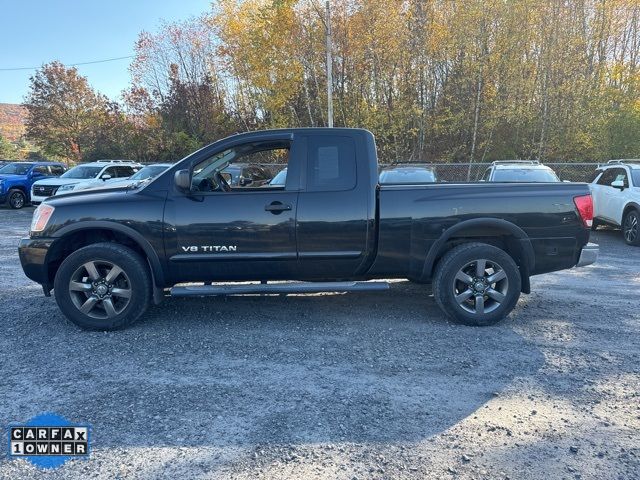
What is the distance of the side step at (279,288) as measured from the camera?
4.43 metres

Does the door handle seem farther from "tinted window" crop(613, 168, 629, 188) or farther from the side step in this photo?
"tinted window" crop(613, 168, 629, 188)

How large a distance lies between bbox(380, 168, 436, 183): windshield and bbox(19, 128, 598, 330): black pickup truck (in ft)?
14.8

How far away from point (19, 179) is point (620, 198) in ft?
62.3

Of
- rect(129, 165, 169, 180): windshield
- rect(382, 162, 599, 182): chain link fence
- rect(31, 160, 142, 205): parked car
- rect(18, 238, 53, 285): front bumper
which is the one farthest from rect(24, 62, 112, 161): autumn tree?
rect(18, 238, 53, 285): front bumper

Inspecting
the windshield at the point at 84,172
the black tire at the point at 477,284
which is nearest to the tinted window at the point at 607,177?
the black tire at the point at 477,284

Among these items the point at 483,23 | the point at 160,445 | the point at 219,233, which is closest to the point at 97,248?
the point at 219,233

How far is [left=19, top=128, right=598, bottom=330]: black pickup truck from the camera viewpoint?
173 inches

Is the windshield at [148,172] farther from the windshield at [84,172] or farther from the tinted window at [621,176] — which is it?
the tinted window at [621,176]

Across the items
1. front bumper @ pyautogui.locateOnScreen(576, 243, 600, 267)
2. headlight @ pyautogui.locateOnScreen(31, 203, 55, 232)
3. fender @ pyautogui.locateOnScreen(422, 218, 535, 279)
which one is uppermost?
headlight @ pyautogui.locateOnScreen(31, 203, 55, 232)

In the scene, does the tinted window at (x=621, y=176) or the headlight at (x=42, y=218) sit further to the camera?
the tinted window at (x=621, y=176)

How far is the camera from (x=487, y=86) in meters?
18.3

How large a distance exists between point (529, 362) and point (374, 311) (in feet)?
5.66

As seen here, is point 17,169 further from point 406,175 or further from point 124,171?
point 406,175

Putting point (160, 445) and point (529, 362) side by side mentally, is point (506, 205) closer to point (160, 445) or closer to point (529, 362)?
point (529, 362)
